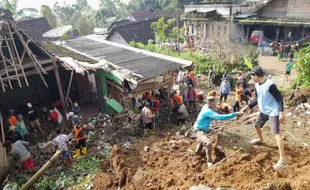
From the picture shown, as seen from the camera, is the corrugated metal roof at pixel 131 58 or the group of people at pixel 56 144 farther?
the corrugated metal roof at pixel 131 58

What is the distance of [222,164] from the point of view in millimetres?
5293

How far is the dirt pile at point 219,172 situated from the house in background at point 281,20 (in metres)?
20.8

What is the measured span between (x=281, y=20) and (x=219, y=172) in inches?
918

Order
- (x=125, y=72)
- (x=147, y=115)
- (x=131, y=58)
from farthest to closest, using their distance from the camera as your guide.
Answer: (x=131, y=58) < (x=125, y=72) < (x=147, y=115)

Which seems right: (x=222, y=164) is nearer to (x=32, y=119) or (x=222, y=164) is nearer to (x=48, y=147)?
(x=48, y=147)

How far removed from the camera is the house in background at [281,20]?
23656 millimetres

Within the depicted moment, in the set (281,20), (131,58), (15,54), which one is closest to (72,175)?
(15,54)

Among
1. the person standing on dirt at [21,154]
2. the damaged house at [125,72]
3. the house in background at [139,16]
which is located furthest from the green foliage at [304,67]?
the house in background at [139,16]

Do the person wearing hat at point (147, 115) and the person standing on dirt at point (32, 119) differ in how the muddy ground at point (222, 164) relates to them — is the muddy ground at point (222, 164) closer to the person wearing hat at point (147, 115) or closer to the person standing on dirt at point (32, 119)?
the person wearing hat at point (147, 115)

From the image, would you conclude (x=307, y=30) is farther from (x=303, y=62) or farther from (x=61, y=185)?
(x=61, y=185)

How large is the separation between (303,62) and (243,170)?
24.9 ft

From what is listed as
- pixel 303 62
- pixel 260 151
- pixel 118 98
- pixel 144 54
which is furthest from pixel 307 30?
pixel 260 151

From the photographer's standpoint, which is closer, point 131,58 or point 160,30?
point 131,58

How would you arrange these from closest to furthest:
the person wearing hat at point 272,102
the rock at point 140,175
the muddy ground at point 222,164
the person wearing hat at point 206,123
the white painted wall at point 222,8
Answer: the muddy ground at point 222,164 < the person wearing hat at point 272,102 < the person wearing hat at point 206,123 < the rock at point 140,175 < the white painted wall at point 222,8
